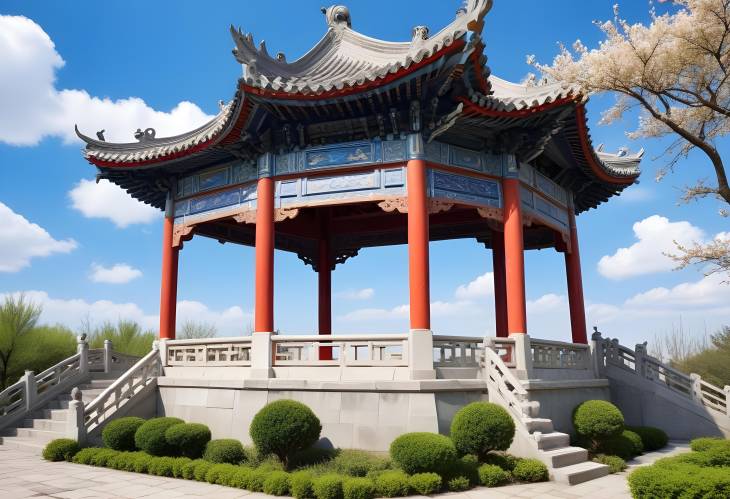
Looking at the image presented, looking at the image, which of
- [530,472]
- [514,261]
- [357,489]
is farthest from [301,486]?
[514,261]

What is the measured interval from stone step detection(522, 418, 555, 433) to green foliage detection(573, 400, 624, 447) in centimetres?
147

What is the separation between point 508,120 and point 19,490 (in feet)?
37.6

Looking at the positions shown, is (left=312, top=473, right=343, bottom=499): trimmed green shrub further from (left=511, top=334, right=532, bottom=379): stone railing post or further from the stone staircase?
the stone staircase

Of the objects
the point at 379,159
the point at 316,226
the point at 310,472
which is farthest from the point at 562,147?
the point at 310,472

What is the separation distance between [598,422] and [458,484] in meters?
4.37

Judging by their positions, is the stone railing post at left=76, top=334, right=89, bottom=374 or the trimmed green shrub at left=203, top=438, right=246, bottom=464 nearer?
the trimmed green shrub at left=203, top=438, right=246, bottom=464

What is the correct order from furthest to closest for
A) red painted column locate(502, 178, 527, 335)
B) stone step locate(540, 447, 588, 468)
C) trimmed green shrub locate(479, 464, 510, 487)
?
red painted column locate(502, 178, 527, 335), stone step locate(540, 447, 588, 468), trimmed green shrub locate(479, 464, 510, 487)

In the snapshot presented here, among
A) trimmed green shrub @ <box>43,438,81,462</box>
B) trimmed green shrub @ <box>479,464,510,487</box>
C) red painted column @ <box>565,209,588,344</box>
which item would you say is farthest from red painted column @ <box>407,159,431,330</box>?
trimmed green shrub @ <box>43,438,81,462</box>

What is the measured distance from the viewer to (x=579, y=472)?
10156 mm

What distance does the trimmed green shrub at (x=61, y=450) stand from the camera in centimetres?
1214

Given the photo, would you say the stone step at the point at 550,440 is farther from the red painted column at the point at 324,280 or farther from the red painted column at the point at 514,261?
the red painted column at the point at 324,280

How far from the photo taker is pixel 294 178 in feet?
44.1

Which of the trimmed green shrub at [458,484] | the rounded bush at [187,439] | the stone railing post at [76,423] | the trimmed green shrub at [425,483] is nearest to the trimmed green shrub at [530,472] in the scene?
the trimmed green shrub at [458,484]

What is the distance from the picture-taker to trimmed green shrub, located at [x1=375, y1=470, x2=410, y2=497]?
895 cm
